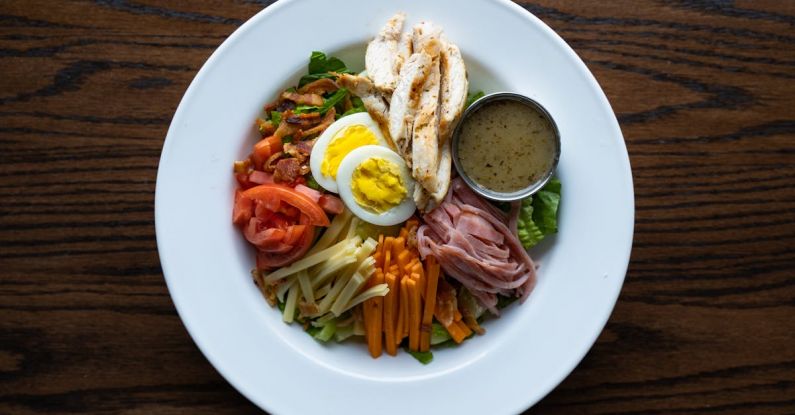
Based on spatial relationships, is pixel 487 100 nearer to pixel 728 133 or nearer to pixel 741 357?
pixel 728 133

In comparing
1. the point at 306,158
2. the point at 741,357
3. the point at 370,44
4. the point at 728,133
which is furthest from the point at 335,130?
the point at 741,357

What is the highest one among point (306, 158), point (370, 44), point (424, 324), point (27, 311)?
point (370, 44)

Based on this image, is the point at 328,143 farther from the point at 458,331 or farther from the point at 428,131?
the point at 458,331

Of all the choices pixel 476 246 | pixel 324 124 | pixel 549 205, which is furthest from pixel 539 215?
pixel 324 124

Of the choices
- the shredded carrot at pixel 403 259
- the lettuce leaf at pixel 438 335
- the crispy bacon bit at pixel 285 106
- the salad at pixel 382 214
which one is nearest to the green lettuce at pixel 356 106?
the salad at pixel 382 214

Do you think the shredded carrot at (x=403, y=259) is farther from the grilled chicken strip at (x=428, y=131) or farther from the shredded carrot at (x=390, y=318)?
the grilled chicken strip at (x=428, y=131)

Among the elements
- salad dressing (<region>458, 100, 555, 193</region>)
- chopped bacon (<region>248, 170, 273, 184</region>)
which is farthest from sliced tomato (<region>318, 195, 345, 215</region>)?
salad dressing (<region>458, 100, 555, 193</region>)

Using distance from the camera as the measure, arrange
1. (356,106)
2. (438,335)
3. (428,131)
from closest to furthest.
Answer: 1. (428,131)
2. (438,335)
3. (356,106)
